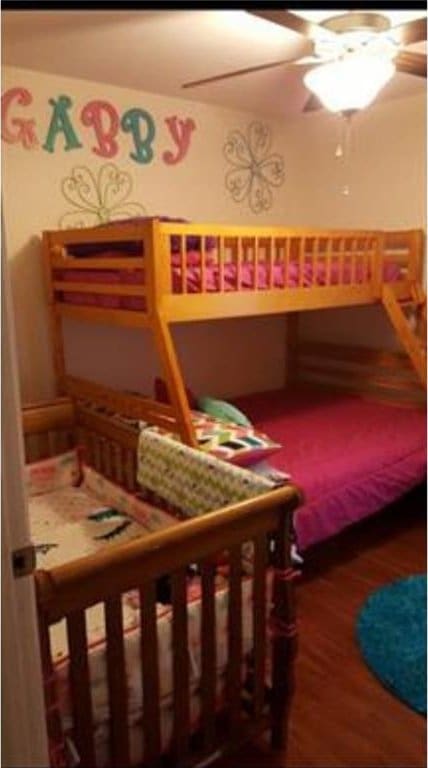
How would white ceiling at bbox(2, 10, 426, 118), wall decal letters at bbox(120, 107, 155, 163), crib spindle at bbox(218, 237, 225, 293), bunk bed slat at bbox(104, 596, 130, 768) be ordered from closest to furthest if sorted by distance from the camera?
bunk bed slat at bbox(104, 596, 130, 768), white ceiling at bbox(2, 10, 426, 118), crib spindle at bbox(218, 237, 225, 293), wall decal letters at bbox(120, 107, 155, 163)

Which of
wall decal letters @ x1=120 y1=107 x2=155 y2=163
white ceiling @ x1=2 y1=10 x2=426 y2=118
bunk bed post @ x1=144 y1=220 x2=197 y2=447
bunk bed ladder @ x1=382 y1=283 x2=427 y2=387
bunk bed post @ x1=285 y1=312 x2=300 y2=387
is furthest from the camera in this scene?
bunk bed post @ x1=285 y1=312 x2=300 y2=387

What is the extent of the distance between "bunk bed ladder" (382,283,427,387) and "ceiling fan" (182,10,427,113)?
3.83 feet

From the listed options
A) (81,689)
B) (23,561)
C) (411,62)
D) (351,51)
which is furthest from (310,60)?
(81,689)

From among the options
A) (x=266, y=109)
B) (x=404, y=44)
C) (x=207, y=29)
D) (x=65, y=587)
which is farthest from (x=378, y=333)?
(x=65, y=587)

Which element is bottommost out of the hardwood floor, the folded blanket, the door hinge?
the hardwood floor

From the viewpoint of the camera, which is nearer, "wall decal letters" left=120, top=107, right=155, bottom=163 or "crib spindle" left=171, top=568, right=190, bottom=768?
"crib spindle" left=171, top=568, right=190, bottom=768

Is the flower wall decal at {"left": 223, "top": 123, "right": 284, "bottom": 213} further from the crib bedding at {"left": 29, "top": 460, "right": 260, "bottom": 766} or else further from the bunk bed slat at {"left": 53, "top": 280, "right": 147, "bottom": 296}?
the crib bedding at {"left": 29, "top": 460, "right": 260, "bottom": 766}

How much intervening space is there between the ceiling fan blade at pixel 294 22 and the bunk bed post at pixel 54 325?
1389 millimetres

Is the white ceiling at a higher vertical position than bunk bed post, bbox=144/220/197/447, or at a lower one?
higher

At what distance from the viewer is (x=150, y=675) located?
136 centimetres

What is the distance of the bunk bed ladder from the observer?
120 inches

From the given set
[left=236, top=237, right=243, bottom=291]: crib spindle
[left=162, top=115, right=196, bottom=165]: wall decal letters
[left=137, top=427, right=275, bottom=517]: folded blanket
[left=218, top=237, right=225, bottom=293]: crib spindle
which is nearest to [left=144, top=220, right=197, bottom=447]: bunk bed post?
[left=137, top=427, right=275, bottom=517]: folded blanket

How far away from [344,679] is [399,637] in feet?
1.00

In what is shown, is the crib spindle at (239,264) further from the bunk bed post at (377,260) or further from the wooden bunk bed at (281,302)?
the bunk bed post at (377,260)
